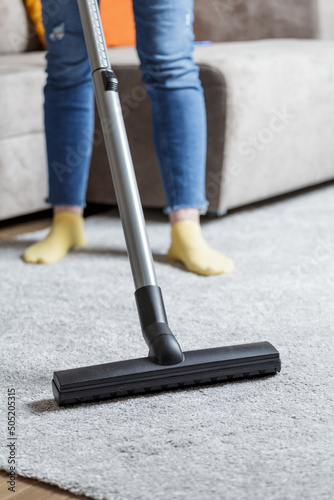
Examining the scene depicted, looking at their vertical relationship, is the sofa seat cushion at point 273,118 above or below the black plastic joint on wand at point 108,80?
below

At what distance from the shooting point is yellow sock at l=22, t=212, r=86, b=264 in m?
1.52

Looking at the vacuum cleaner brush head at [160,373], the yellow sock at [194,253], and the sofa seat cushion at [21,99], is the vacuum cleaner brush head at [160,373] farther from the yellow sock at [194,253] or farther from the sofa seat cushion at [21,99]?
the sofa seat cushion at [21,99]

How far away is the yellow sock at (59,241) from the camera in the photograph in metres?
1.52

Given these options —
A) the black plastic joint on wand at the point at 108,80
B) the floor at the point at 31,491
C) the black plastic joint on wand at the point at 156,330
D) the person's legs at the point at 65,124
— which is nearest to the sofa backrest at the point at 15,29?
the person's legs at the point at 65,124

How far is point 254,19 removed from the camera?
2.52 m

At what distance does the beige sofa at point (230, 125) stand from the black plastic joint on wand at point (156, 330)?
0.92m

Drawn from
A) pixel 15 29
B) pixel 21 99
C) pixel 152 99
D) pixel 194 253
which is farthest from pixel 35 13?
pixel 194 253

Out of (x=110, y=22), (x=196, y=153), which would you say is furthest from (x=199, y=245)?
(x=110, y=22)

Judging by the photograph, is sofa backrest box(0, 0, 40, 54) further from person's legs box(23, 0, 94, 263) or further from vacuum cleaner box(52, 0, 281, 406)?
vacuum cleaner box(52, 0, 281, 406)

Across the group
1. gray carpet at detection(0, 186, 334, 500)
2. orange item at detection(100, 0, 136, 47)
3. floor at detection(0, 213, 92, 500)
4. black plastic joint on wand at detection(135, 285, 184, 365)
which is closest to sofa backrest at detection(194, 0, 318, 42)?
orange item at detection(100, 0, 136, 47)

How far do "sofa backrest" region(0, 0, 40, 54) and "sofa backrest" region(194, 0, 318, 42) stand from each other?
0.58 metres

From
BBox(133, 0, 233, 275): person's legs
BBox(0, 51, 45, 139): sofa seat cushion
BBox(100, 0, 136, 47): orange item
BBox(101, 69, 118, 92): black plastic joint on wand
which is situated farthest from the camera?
BBox(100, 0, 136, 47): orange item

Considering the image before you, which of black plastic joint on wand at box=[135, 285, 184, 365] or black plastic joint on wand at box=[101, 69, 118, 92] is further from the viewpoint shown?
black plastic joint on wand at box=[101, 69, 118, 92]

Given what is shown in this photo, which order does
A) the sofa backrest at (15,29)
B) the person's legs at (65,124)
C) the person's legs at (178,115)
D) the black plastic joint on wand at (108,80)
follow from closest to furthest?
the black plastic joint on wand at (108,80) < the person's legs at (178,115) < the person's legs at (65,124) < the sofa backrest at (15,29)
